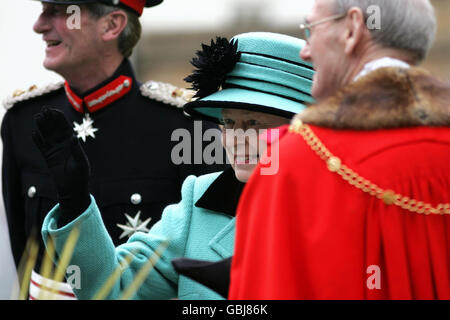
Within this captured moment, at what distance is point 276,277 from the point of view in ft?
6.67

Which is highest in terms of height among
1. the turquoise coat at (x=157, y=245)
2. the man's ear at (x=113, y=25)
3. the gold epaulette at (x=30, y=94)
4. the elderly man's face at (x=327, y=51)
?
the man's ear at (x=113, y=25)

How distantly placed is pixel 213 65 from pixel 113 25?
1241 millimetres

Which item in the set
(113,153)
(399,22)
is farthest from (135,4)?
(399,22)

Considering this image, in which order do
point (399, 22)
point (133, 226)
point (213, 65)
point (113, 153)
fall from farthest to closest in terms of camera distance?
point (113, 153), point (133, 226), point (213, 65), point (399, 22)

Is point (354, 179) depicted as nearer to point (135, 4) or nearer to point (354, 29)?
point (354, 29)

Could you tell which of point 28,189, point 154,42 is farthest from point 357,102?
point 154,42

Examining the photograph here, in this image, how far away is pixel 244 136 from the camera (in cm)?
312

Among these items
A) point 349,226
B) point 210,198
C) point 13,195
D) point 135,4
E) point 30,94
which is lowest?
point 349,226

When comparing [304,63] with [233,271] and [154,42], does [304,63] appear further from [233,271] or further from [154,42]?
[154,42]

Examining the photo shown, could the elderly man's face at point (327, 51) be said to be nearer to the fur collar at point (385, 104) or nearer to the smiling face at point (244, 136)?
the fur collar at point (385, 104)

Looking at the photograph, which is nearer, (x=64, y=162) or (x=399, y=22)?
(x=399, y=22)

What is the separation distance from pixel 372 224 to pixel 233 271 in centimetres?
36

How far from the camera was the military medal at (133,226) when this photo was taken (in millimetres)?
4020

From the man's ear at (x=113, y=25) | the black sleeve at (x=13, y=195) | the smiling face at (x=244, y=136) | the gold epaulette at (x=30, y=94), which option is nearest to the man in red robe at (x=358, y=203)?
the smiling face at (x=244, y=136)
